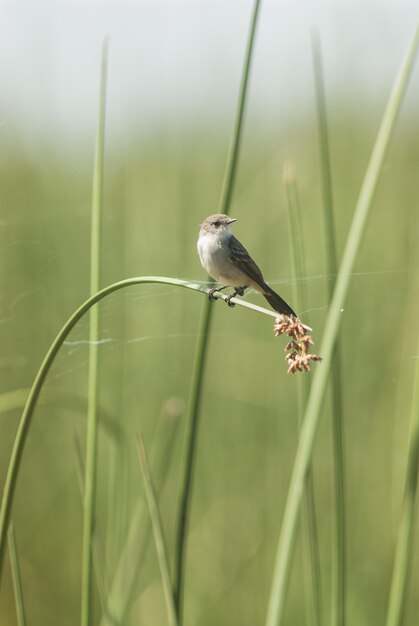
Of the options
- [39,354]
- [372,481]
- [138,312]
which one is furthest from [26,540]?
[372,481]

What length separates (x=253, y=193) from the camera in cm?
292

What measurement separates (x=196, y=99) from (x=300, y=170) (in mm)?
657

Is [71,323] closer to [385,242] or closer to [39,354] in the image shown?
[39,354]

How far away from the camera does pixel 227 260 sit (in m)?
1.68

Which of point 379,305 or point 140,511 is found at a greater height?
point 379,305

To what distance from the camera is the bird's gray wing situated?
5.07 ft

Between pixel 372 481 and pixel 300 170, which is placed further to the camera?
pixel 300 170

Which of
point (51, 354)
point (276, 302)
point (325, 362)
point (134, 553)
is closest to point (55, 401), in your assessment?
point (134, 553)

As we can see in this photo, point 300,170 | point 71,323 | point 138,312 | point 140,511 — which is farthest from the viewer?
point 300,170

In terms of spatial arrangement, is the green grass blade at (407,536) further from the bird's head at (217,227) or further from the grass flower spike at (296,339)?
the bird's head at (217,227)

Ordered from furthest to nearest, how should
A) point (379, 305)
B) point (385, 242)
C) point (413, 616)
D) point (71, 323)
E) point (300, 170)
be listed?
point (300, 170)
point (385, 242)
point (379, 305)
point (413, 616)
point (71, 323)

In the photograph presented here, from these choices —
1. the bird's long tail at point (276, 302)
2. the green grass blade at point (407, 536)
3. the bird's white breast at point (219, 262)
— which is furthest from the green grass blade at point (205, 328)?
the bird's white breast at point (219, 262)

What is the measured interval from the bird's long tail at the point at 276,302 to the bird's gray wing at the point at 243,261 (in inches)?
3.5

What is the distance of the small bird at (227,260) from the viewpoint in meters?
1.59
